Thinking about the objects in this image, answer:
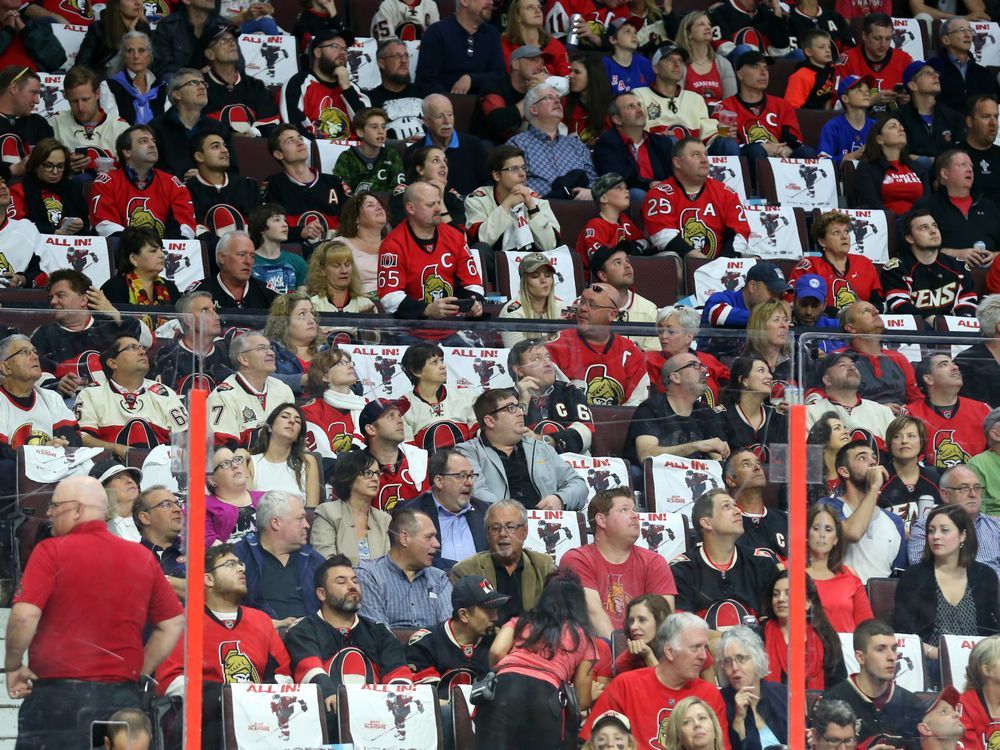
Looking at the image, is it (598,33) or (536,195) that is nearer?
(536,195)

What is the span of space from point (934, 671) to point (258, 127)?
641 cm

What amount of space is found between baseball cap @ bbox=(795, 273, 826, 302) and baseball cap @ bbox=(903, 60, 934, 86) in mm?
2830

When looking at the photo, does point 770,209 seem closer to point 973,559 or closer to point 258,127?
point 258,127

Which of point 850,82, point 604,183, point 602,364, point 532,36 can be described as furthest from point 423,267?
point 850,82

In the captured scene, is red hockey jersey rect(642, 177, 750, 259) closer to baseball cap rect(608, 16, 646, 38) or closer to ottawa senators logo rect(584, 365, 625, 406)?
baseball cap rect(608, 16, 646, 38)

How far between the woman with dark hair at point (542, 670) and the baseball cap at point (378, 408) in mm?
617

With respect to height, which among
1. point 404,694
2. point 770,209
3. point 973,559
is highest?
point 770,209

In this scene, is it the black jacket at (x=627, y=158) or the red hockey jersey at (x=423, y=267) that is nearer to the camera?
the red hockey jersey at (x=423, y=267)

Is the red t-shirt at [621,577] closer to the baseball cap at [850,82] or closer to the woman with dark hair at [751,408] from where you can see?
the woman with dark hair at [751,408]

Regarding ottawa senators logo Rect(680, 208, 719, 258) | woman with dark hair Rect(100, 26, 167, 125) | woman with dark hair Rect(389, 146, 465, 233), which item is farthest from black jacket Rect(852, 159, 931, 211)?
woman with dark hair Rect(100, 26, 167, 125)

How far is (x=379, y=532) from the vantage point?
15.8 ft

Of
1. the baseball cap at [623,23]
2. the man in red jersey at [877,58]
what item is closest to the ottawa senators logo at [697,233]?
the baseball cap at [623,23]

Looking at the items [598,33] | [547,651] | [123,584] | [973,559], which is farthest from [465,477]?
[598,33]

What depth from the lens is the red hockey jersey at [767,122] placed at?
11031mm
